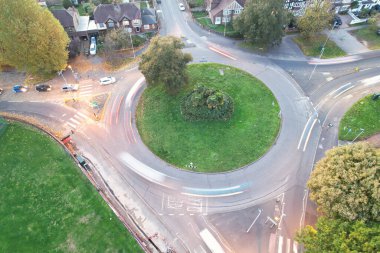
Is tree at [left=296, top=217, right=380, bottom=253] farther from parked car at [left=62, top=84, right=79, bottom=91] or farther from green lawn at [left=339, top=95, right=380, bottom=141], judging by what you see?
Answer: parked car at [left=62, top=84, right=79, bottom=91]

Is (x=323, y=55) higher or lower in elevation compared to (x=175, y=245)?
higher

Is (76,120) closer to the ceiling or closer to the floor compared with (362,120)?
closer to the ceiling

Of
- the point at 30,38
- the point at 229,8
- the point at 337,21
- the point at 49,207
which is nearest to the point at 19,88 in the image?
the point at 30,38

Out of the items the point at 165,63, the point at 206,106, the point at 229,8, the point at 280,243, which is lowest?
the point at 280,243

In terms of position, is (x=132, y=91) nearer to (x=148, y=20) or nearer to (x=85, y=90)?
(x=85, y=90)

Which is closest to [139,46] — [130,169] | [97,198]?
[130,169]

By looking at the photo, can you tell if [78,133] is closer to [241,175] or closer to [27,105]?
[27,105]

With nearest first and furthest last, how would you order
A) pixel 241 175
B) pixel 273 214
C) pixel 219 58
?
1. pixel 273 214
2. pixel 241 175
3. pixel 219 58
